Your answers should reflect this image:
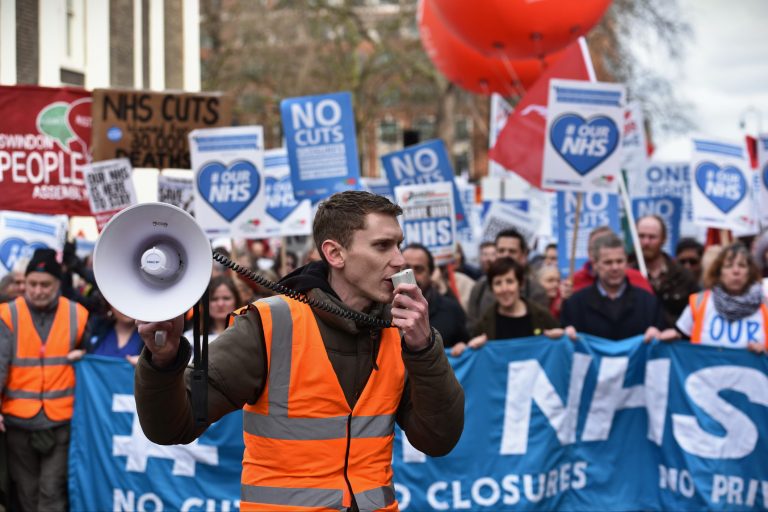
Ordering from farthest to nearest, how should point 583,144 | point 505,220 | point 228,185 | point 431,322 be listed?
point 505,220 < point 228,185 < point 583,144 < point 431,322

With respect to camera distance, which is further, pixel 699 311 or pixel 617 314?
pixel 617 314

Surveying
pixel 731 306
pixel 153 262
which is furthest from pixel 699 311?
pixel 153 262

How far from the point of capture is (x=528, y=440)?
6.87m

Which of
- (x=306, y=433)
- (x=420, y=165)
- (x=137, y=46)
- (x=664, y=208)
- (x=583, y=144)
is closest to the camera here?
(x=306, y=433)

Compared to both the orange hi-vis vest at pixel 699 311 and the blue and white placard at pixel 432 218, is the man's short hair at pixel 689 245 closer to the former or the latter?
the blue and white placard at pixel 432 218

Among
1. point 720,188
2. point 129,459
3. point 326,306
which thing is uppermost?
point 720,188

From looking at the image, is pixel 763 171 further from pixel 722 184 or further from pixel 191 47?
pixel 191 47

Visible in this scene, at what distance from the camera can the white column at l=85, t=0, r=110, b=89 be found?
833 inches

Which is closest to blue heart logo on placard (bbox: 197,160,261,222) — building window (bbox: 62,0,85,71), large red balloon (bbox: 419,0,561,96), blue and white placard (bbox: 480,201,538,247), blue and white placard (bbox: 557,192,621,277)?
blue and white placard (bbox: 557,192,621,277)

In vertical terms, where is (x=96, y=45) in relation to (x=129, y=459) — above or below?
above

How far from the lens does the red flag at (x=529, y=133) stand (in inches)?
361

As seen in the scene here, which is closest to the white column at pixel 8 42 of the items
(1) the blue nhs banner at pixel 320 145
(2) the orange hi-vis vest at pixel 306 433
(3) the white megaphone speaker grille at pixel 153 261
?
(1) the blue nhs banner at pixel 320 145

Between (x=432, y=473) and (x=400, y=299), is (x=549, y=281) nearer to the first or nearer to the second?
(x=432, y=473)

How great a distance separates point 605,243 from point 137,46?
18560 millimetres
